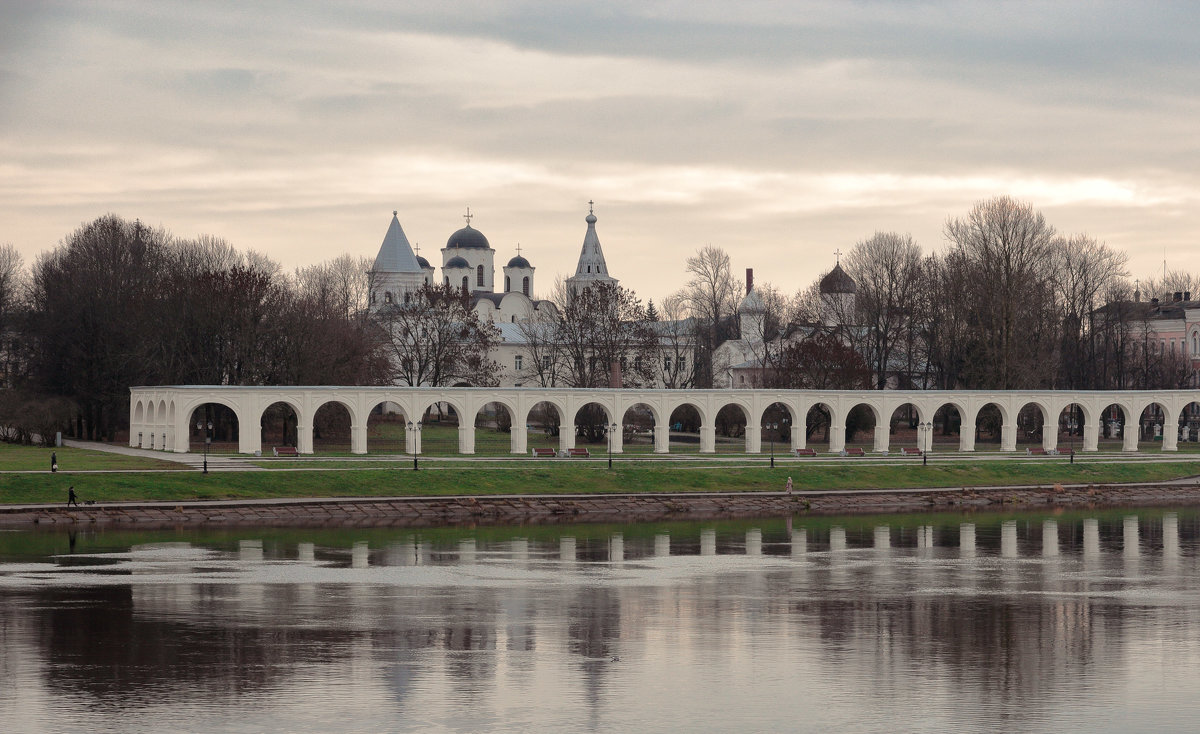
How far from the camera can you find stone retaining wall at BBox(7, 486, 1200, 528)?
43.6 m

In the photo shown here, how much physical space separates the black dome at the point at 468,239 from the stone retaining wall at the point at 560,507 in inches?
3963

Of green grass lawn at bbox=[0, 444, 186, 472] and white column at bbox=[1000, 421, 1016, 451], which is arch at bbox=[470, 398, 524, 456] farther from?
white column at bbox=[1000, 421, 1016, 451]

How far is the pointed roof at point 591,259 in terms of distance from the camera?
13712 centimetres

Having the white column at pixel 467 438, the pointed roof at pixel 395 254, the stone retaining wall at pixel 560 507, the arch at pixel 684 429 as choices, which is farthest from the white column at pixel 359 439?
the pointed roof at pixel 395 254

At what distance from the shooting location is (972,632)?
1003 inches

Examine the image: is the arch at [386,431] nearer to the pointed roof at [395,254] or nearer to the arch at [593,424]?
the arch at [593,424]

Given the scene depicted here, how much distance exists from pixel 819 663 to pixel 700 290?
82.2 meters

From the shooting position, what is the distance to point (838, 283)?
102438 mm

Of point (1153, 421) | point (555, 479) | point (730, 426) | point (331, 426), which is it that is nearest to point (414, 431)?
point (555, 479)

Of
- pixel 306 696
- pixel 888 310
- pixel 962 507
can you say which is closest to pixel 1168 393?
pixel 888 310

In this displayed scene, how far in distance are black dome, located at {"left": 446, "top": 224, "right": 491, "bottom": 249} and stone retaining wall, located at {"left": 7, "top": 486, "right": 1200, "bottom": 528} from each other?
101 m

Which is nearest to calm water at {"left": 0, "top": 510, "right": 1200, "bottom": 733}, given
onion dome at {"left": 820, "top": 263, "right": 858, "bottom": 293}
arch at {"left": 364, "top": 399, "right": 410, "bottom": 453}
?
arch at {"left": 364, "top": 399, "right": 410, "bottom": 453}

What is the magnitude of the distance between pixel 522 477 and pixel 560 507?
21.1 feet

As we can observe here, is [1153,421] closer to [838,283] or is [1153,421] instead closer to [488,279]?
[838,283]
